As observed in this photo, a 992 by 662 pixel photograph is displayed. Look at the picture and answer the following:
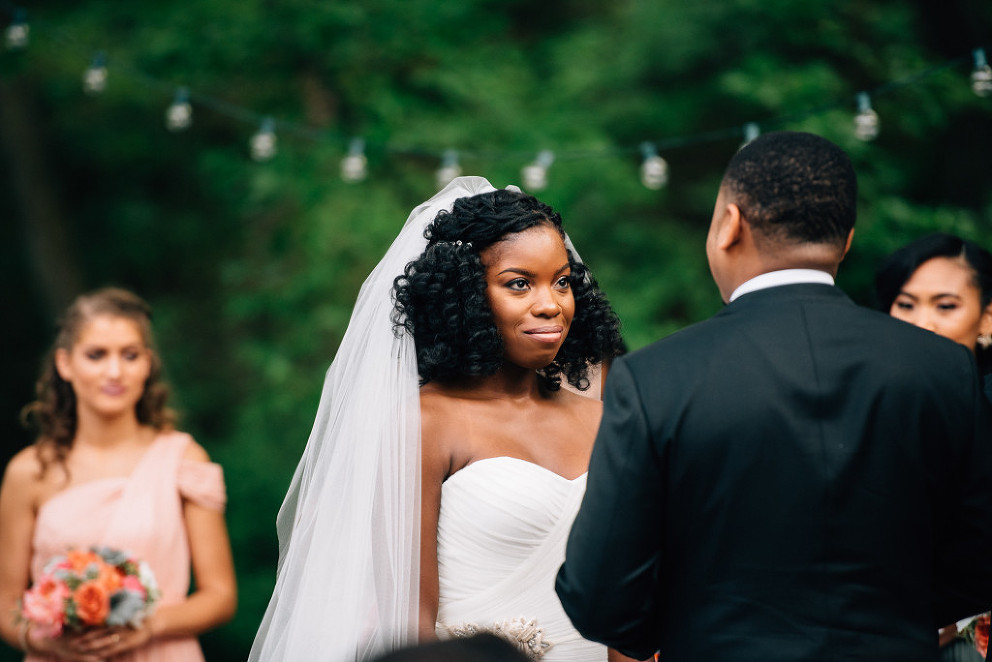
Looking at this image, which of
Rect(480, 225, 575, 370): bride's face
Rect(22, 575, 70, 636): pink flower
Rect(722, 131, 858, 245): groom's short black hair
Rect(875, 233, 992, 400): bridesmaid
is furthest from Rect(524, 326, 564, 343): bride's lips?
Rect(22, 575, 70, 636): pink flower

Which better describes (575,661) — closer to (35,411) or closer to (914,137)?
(35,411)

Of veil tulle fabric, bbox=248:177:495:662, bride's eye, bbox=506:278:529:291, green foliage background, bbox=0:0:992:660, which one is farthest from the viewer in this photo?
green foliage background, bbox=0:0:992:660

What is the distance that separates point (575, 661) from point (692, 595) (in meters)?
0.68

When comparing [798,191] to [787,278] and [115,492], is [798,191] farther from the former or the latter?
[115,492]

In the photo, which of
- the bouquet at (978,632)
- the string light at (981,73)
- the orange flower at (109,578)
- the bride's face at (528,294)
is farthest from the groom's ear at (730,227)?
the string light at (981,73)

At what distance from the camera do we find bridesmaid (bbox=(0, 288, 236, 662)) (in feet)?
11.0

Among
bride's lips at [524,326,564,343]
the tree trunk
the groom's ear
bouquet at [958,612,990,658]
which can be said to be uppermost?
the tree trunk

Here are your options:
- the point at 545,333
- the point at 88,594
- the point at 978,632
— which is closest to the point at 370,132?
the point at 88,594

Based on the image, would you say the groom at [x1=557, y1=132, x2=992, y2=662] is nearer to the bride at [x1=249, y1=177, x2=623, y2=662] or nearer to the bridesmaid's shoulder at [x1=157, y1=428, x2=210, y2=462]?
the bride at [x1=249, y1=177, x2=623, y2=662]

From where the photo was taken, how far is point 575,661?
8.11 feet

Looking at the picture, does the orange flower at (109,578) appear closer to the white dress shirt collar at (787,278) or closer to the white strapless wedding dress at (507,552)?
the white strapless wedding dress at (507,552)

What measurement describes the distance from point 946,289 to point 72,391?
3.24m

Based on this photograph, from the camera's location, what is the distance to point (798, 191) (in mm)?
1889

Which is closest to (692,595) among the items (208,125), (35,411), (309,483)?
(309,483)
